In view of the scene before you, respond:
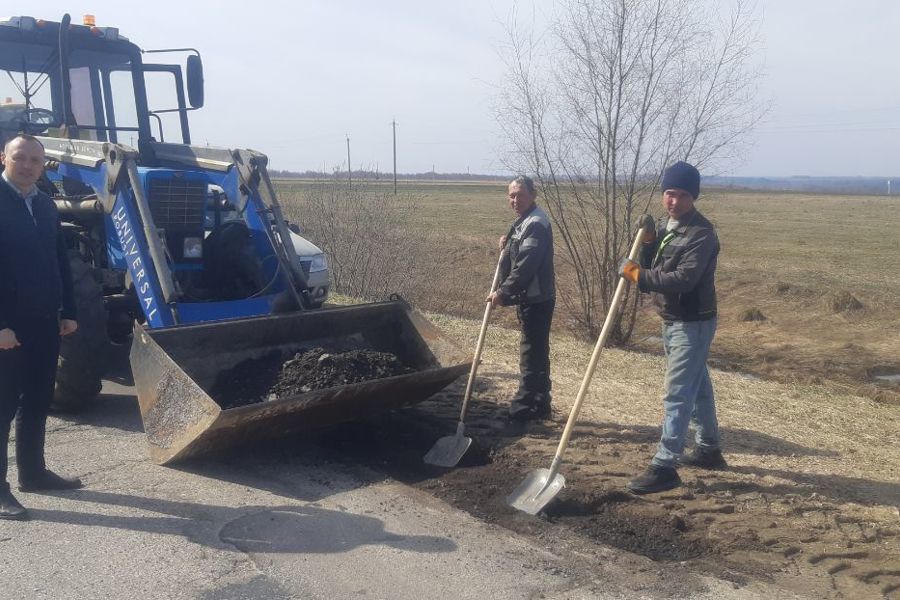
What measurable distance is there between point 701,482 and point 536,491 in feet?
3.66

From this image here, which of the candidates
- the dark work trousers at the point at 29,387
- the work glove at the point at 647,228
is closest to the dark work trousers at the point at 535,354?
the work glove at the point at 647,228

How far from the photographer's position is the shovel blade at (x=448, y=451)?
558cm

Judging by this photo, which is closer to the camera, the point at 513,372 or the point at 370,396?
the point at 370,396

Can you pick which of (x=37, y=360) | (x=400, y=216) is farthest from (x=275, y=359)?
(x=400, y=216)

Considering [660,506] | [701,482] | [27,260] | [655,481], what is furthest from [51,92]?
[701,482]

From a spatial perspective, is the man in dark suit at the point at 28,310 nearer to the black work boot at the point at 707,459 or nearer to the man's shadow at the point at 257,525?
the man's shadow at the point at 257,525

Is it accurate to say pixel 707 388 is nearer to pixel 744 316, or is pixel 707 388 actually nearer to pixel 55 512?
pixel 55 512

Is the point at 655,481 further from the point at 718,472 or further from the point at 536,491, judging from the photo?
the point at 536,491

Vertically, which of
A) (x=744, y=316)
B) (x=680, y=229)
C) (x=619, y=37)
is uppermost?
(x=619, y=37)

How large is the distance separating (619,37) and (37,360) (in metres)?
7.29

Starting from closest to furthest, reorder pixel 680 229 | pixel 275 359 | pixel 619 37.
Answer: pixel 680 229 < pixel 275 359 < pixel 619 37

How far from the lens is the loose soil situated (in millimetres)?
4301

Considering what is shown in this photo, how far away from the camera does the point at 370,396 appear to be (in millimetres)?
5586

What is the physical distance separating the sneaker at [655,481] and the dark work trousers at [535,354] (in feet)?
4.54
